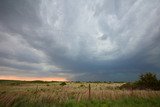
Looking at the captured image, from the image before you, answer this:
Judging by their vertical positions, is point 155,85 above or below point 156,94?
above

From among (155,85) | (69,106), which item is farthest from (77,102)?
(155,85)

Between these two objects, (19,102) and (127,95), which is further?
(127,95)

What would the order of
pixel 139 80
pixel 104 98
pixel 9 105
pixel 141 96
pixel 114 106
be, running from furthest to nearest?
pixel 139 80 → pixel 141 96 → pixel 104 98 → pixel 9 105 → pixel 114 106

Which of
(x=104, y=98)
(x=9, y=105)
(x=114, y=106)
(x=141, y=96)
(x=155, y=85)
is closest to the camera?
(x=114, y=106)

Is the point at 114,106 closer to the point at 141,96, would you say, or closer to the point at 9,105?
the point at 141,96

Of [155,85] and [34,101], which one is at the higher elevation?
[155,85]

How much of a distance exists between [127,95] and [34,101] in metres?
10.2

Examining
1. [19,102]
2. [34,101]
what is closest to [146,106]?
[34,101]

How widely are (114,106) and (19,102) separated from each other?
8599 mm

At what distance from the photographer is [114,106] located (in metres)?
16.5

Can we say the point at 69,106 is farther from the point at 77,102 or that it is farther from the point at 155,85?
the point at 155,85

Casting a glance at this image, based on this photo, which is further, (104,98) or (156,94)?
(156,94)

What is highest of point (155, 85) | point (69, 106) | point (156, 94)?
point (155, 85)

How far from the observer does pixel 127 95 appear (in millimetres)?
21594
